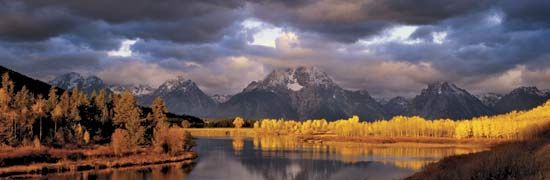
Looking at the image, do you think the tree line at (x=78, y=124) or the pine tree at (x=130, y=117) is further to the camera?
the pine tree at (x=130, y=117)

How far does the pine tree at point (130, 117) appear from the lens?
413 ft

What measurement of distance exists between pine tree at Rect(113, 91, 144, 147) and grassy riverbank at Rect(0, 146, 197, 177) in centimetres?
800

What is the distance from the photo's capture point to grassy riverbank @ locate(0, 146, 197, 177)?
82688 mm

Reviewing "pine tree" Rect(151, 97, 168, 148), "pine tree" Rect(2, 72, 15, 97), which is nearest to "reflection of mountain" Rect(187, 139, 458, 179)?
"pine tree" Rect(151, 97, 168, 148)

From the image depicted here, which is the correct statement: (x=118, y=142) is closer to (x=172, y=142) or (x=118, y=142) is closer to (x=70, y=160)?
(x=172, y=142)

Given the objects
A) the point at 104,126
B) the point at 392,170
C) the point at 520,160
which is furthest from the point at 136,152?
the point at 520,160

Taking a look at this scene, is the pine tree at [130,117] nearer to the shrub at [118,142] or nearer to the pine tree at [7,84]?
the shrub at [118,142]

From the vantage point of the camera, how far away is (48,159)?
95.0 m

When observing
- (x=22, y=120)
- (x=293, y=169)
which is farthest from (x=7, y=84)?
(x=293, y=169)

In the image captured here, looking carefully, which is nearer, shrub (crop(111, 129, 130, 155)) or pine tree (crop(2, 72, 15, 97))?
shrub (crop(111, 129, 130, 155))

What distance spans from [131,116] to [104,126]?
23.2 m

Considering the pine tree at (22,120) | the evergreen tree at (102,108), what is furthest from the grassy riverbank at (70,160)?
the evergreen tree at (102,108)

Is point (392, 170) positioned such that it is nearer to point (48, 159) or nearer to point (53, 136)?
point (48, 159)

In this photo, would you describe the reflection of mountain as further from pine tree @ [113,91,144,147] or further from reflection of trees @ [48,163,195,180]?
pine tree @ [113,91,144,147]
